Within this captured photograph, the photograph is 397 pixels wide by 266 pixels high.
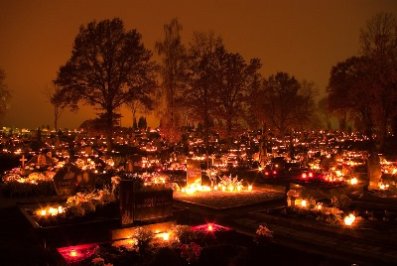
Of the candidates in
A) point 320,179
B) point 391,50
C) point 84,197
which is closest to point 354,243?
point 84,197

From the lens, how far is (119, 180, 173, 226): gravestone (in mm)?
11914

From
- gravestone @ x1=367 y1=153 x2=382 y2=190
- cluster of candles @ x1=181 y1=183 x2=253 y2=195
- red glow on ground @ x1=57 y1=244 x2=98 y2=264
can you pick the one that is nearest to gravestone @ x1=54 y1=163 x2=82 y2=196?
cluster of candles @ x1=181 y1=183 x2=253 y2=195

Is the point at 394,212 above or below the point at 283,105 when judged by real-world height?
below

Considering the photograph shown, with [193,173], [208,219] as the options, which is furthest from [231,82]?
[208,219]

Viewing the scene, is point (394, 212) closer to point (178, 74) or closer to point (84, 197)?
point (84, 197)

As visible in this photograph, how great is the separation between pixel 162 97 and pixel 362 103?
62.5ft

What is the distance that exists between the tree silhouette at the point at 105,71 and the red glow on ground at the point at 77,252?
2672 cm

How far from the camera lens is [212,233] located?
10820 millimetres

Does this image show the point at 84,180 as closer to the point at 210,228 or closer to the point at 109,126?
the point at 210,228

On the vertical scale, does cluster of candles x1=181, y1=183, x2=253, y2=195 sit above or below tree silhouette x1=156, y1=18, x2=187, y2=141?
below

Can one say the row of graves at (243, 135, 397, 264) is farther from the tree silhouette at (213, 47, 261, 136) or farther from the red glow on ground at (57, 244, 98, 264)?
the tree silhouette at (213, 47, 261, 136)

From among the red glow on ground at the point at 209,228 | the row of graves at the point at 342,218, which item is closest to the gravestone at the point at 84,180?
the row of graves at the point at 342,218

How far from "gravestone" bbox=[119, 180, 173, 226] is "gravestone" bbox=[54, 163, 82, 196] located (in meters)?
6.22

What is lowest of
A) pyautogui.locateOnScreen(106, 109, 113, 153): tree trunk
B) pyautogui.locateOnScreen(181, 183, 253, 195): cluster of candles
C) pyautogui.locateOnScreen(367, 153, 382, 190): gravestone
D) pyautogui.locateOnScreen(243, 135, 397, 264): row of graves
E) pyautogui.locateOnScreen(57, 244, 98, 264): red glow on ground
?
pyautogui.locateOnScreen(57, 244, 98, 264): red glow on ground
